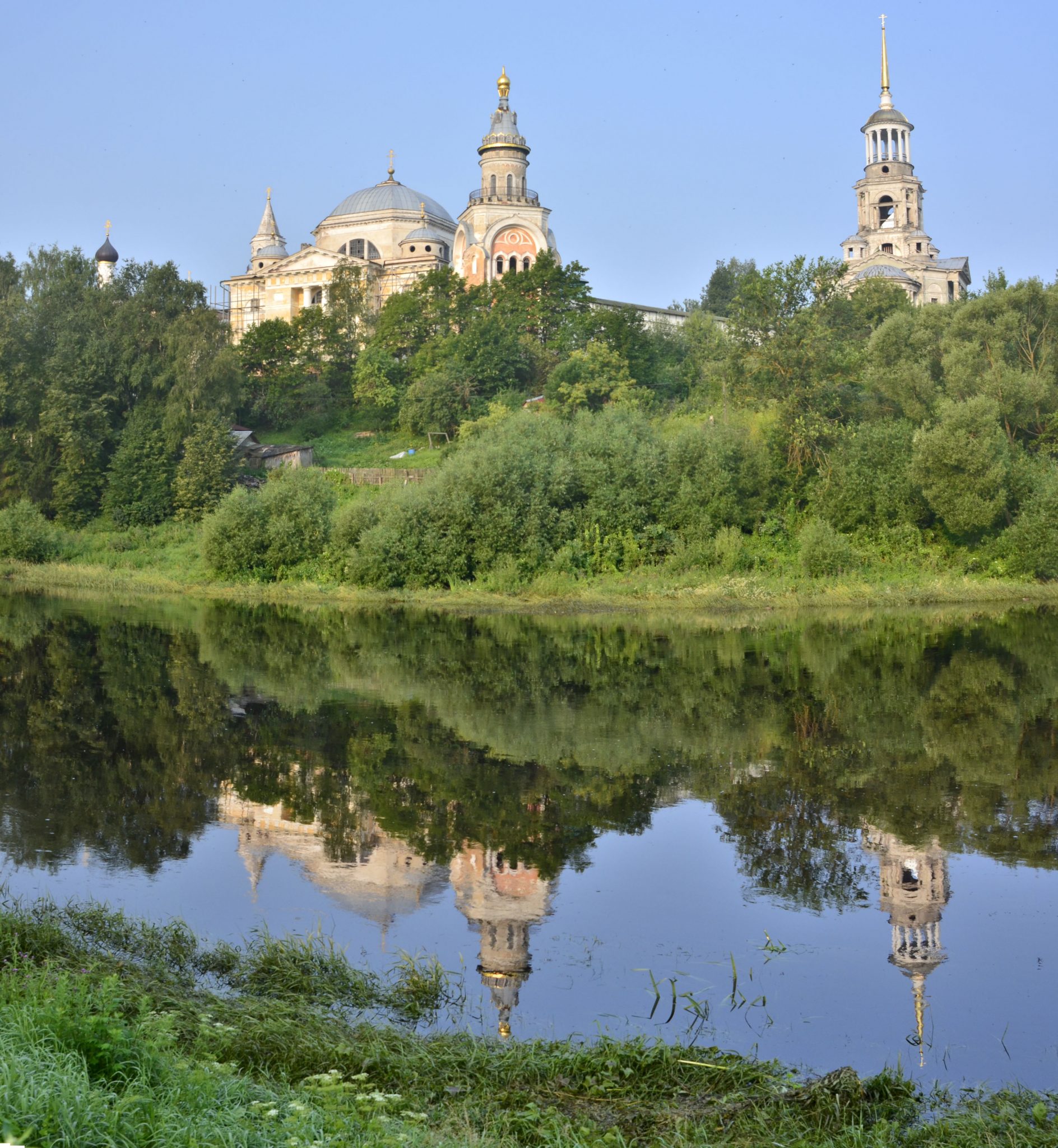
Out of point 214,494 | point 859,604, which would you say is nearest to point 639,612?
point 859,604

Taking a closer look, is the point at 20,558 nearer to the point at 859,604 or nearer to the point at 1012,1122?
the point at 859,604

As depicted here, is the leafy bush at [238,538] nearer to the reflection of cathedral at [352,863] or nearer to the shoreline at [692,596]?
the shoreline at [692,596]

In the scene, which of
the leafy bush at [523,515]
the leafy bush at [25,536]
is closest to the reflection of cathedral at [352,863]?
the leafy bush at [523,515]

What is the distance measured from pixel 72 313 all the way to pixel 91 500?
6960mm

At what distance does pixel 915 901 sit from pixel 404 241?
57372 millimetres

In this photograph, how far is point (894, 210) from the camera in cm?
6919

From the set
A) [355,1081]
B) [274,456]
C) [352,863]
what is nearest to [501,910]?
[352,863]

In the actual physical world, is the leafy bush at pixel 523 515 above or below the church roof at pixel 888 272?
below

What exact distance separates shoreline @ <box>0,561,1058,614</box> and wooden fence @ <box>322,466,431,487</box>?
8.68 m

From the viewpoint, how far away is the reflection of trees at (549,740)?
32.9ft

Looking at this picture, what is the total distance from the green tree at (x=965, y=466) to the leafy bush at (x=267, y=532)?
16.1 m

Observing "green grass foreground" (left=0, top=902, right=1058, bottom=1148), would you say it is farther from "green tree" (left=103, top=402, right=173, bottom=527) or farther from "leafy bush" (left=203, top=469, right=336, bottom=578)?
"green tree" (left=103, top=402, right=173, bottom=527)

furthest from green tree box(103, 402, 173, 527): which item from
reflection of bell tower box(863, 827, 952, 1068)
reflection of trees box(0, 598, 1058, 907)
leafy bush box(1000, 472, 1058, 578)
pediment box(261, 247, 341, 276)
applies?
reflection of bell tower box(863, 827, 952, 1068)

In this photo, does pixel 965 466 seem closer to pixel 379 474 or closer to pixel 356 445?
pixel 379 474
